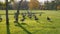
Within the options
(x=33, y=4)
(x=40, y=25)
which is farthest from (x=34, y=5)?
(x=40, y=25)

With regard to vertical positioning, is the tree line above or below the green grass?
above

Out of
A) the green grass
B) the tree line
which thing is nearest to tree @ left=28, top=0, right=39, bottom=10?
the tree line

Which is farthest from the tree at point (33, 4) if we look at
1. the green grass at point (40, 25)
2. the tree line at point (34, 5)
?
the green grass at point (40, 25)

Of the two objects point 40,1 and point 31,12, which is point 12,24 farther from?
point 40,1

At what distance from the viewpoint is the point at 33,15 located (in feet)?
11.5

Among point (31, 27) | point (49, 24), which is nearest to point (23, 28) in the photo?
point (31, 27)

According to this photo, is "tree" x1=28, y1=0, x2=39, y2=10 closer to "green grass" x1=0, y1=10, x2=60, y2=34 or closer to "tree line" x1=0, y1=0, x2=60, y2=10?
"tree line" x1=0, y1=0, x2=60, y2=10

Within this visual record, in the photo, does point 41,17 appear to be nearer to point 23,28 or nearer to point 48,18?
point 48,18

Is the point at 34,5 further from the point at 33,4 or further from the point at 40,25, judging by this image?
the point at 40,25

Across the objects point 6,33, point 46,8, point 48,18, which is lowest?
point 6,33

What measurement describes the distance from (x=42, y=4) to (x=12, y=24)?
878 mm

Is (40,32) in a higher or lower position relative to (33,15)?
lower

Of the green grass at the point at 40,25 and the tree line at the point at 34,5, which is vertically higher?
the tree line at the point at 34,5

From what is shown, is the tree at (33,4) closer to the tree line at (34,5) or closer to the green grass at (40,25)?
the tree line at (34,5)
